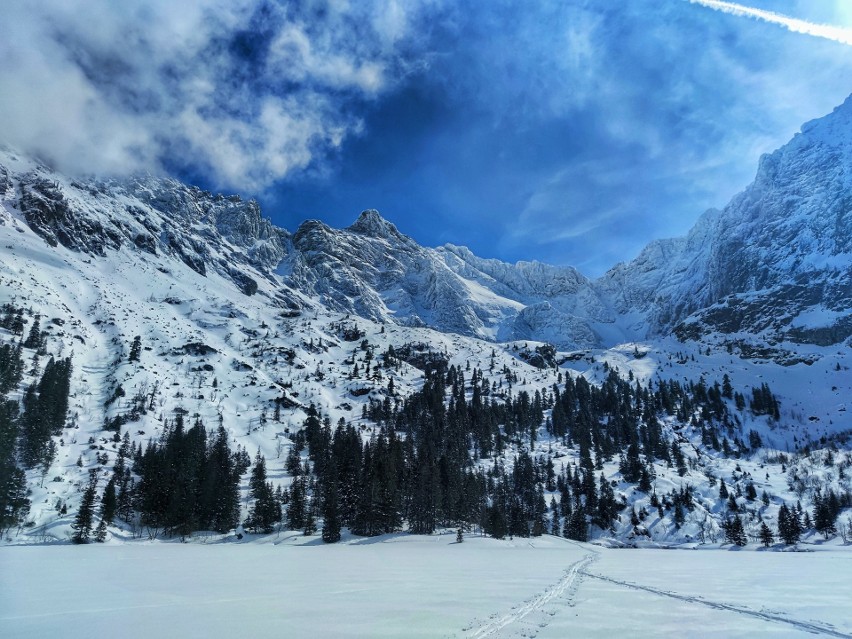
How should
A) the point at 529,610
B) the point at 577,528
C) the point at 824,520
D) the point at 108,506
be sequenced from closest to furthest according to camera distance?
the point at 529,610 < the point at 108,506 < the point at 577,528 < the point at 824,520

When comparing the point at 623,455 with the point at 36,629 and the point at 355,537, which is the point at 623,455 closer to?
the point at 355,537

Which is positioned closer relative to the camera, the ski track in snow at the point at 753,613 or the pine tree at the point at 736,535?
the ski track in snow at the point at 753,613

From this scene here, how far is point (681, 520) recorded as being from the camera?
142 m

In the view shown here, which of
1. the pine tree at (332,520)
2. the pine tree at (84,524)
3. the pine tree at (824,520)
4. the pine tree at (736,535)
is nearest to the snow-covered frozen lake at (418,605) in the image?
the pine tree at (332,520)

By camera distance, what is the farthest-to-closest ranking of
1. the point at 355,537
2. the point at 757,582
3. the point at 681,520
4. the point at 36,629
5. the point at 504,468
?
1. the point at 504,468
2. the point at 681,520
3. the point at 355,537
4. the point at 757,582
5. the point at 36,629

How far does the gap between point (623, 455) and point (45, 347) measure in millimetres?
238569

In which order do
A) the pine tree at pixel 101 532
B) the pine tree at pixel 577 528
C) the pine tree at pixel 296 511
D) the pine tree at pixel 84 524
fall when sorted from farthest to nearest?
the pine tree at pixel 577 528, the pine tree at pixel 296 511, the pine tree at pixel 101 532, the pine tree at pixel 84 524

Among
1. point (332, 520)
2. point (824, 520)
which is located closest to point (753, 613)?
point (332, 520)

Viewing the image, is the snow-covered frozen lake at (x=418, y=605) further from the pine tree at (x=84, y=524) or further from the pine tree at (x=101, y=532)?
the pine tree at (x=101, y=532)

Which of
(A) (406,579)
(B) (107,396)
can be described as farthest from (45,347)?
(A) (406,579)

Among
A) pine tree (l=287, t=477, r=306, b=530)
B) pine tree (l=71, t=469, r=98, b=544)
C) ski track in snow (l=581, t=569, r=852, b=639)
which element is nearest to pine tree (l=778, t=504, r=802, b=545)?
pine tree (l=287, t=477, r=306, b=530)

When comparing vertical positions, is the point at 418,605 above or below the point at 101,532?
above

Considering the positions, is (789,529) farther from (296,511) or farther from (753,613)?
(753,613)

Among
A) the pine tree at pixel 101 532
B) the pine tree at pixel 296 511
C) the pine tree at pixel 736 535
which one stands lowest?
the pine tree at pixel 736 535
